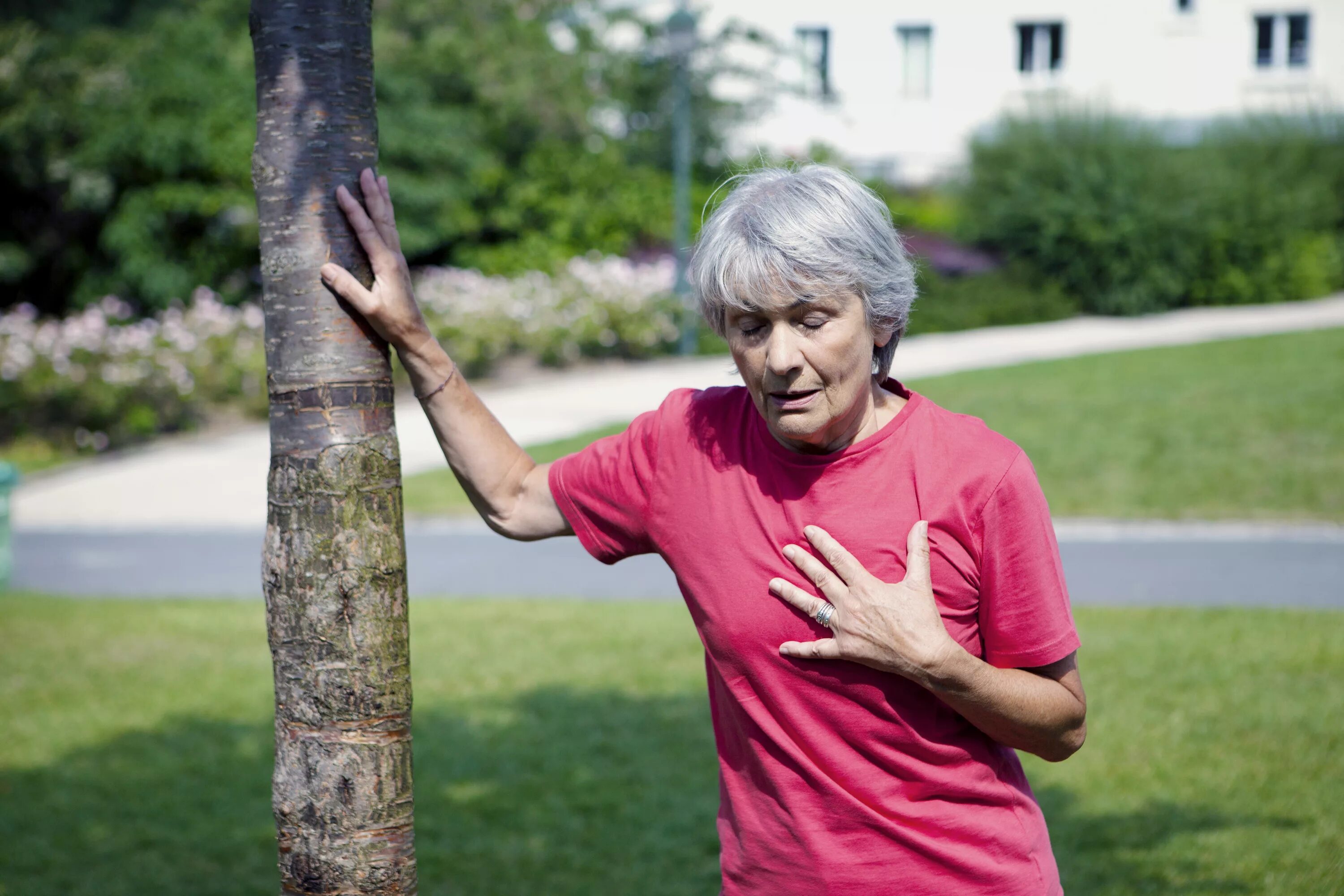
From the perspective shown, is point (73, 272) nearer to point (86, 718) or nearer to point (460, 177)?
point (460, 177)

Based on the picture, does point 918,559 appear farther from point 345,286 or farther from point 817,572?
point 345,286

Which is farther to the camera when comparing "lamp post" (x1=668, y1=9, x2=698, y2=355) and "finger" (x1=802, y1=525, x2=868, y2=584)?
"lamp post" (x1=668, y1=9, x2=698, y2=355)

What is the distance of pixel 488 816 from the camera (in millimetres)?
4859

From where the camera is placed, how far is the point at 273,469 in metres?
2.40

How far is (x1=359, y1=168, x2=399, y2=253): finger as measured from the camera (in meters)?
2.41

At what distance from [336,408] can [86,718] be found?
4290 millimetres

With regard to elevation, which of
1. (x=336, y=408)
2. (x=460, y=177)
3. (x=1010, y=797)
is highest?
(x=460, y=177)

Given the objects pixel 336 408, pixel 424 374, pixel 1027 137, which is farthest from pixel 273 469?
pixel 1027 137

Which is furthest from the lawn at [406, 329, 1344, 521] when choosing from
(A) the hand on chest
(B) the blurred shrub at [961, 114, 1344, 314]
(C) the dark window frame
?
(C) the dark window frame

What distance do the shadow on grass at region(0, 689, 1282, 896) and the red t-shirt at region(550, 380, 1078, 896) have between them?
2.24m

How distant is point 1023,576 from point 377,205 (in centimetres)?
130

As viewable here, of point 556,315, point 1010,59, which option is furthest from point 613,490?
point 1010,59

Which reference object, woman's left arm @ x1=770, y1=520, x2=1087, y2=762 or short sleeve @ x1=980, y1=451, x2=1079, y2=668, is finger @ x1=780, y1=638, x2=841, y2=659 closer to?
woman's left arm @ x1=770, y1=520, x2=1087, y2=762

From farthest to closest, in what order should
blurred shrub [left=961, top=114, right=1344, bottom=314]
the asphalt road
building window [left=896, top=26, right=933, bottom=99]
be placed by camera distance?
building window [left=896, top=26, right=933, bottom=99]
blurred shrub [left=961, top=114, right=1344, bottom=314]
the asphalt road
